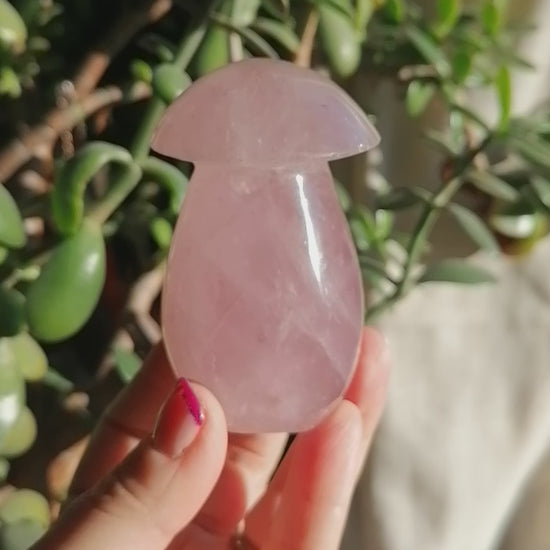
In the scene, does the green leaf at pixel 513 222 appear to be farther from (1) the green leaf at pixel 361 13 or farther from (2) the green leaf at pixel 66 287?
(2) the green leaf at pixel 66 287

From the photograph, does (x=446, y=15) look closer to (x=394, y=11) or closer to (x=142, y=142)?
(x=394, y=11)

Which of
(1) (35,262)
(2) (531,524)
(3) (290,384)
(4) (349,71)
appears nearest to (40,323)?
(1) (35,262)

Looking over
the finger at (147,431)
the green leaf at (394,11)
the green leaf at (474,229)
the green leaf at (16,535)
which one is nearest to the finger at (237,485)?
the finger at (147,431)

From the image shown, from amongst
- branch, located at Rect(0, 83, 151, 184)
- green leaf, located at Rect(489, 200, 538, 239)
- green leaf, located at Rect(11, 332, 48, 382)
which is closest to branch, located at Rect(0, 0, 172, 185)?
branch, located at Rect(0, 83, 151, 184)

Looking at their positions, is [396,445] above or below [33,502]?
below

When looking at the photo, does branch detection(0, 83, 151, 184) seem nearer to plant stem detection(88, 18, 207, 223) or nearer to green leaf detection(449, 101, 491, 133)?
plant stem detection(88, 18, 207, 223)

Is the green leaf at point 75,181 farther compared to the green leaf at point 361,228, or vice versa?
the green leaf at point 361,228

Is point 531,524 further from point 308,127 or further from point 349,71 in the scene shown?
point 308,127
